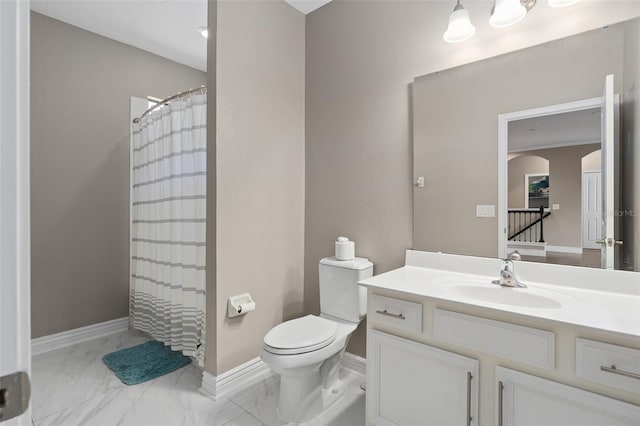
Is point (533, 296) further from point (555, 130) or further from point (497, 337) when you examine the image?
point (555, 130)

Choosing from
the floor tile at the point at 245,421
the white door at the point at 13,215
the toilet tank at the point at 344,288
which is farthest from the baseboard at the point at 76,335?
the white door at the point at 13,215

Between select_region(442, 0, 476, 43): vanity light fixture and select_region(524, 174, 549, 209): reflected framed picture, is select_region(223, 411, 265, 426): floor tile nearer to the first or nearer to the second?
select_region(524, 174, 549, 209): reflected framed picture

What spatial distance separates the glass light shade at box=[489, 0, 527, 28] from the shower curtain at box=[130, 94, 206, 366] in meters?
1.76

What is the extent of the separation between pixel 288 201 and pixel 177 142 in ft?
2.96

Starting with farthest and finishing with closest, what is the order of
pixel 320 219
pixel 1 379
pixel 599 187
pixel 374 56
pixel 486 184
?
pixel 320 219 < pixel 374 56 < pixel 486 184 < pixel 599 187 < pixel 1 379

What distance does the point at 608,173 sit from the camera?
1.38 metres

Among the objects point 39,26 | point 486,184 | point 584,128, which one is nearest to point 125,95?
point 39,26

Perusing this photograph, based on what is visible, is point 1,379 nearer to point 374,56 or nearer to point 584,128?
point 584,128

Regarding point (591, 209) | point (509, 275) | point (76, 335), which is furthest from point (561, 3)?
point (76, 335)

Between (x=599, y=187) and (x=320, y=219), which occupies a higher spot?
(x=599, y=187)

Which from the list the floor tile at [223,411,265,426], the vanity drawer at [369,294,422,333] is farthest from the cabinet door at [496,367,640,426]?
the floor tile at [223,411,265,426]

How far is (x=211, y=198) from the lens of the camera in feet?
6.47

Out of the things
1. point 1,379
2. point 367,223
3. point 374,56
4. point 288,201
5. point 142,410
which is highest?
point 374,56

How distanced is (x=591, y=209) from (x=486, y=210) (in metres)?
0.43
